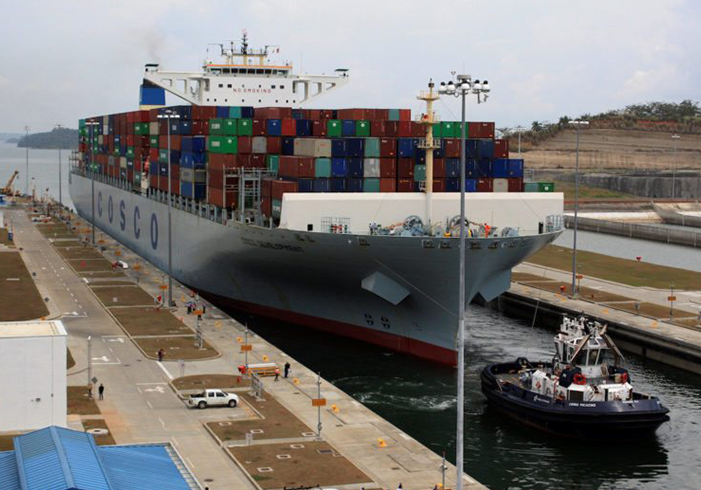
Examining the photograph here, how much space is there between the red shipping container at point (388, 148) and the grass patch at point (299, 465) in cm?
2439

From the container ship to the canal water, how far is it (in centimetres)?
199

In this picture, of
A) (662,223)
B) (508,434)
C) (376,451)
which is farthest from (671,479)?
(662,223)

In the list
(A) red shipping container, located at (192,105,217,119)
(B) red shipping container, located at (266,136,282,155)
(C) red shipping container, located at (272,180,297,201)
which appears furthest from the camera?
(A) red shipping container, located at (192,105,217,119)

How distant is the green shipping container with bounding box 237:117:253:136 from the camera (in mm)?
66750

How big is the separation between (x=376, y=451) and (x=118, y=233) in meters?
73.8

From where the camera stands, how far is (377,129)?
61.5 m

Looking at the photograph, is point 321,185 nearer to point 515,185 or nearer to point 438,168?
point 438,168

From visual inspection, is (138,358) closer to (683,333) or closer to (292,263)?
(292,263)

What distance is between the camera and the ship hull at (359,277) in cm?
5059

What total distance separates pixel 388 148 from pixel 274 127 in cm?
1133

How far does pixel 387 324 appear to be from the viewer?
54.8 m

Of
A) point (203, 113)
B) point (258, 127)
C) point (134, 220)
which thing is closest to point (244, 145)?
point (258, 127)

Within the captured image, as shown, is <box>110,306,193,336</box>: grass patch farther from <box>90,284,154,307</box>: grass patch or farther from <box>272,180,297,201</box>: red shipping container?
<box>272,180,297,201</box>: red shipping container

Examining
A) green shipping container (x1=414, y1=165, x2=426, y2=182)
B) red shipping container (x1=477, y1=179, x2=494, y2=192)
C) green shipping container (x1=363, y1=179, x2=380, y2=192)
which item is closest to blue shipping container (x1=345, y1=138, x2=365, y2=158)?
green shipping container (x1=363, y1=179, x2=380, y2=192)
